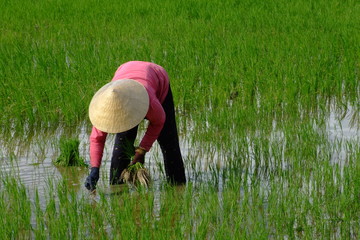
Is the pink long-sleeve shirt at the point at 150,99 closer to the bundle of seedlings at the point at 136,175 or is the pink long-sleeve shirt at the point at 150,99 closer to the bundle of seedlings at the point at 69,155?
the bundle of seedlings at the point at 136,175

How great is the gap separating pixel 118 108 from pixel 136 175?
2.00ft

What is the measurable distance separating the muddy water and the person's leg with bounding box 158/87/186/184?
0.46 feet

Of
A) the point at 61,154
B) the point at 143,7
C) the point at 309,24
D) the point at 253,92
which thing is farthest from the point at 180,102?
the point at 143,7

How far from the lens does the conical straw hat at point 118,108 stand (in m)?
3.38

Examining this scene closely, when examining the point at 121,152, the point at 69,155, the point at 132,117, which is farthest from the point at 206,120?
the point at 132,117

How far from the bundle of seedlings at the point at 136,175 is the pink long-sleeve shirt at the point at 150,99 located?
0.12m

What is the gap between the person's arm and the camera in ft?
11.8

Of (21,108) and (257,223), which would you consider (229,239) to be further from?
(21,108)

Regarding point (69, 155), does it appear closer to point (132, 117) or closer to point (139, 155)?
point (139, 155)

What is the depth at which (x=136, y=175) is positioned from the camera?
3.87 meters

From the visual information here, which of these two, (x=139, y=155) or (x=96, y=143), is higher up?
(x=96, y=143)

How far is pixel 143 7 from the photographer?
9891 mm

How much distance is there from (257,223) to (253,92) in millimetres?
2771

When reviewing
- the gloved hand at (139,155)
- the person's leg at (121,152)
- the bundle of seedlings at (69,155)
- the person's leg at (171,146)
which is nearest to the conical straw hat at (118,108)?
the gloved hand at (139,155)
